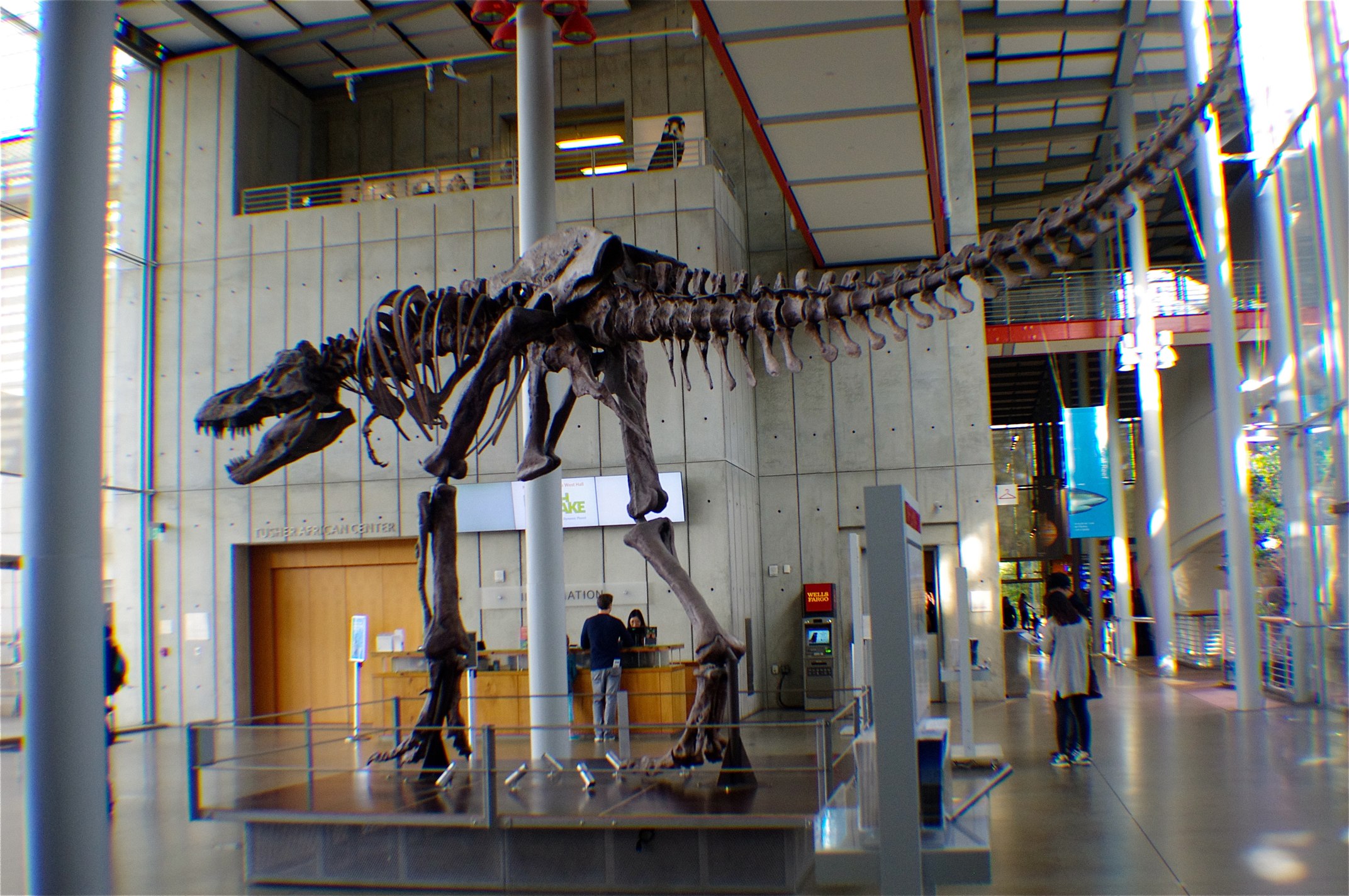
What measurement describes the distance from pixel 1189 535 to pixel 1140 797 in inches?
610

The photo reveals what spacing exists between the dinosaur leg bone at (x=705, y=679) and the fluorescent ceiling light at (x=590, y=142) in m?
11.7

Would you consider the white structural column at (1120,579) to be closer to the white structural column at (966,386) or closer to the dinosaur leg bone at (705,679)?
the white structural column at (966,386)

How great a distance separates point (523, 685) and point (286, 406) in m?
5.23

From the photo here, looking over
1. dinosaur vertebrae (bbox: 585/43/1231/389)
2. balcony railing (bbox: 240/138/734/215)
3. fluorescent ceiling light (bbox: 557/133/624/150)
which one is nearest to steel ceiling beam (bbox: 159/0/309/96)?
balcony railing (bbox: 240/138/734/215)

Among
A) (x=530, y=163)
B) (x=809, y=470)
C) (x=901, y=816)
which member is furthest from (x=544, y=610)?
(x=809, y=470)

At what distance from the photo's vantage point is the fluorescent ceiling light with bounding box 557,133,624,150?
16.0 metres

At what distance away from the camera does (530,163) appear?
8633mm

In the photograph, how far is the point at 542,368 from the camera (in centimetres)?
624

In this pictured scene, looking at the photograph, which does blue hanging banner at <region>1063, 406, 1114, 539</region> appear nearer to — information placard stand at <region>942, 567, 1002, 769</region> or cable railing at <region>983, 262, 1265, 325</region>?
Result: cable railing at <region>983, 262, 1265, 325</region>

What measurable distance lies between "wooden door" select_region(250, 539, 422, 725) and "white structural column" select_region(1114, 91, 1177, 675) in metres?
11.2

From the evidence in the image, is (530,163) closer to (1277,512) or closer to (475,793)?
(475,793)

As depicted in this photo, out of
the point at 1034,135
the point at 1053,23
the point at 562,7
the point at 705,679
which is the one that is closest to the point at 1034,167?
the point at 1034,135

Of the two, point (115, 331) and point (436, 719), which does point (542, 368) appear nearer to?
point (436, 719)

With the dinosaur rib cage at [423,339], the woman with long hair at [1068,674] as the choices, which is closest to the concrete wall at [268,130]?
the dinosaur rib cage at [423,339]
